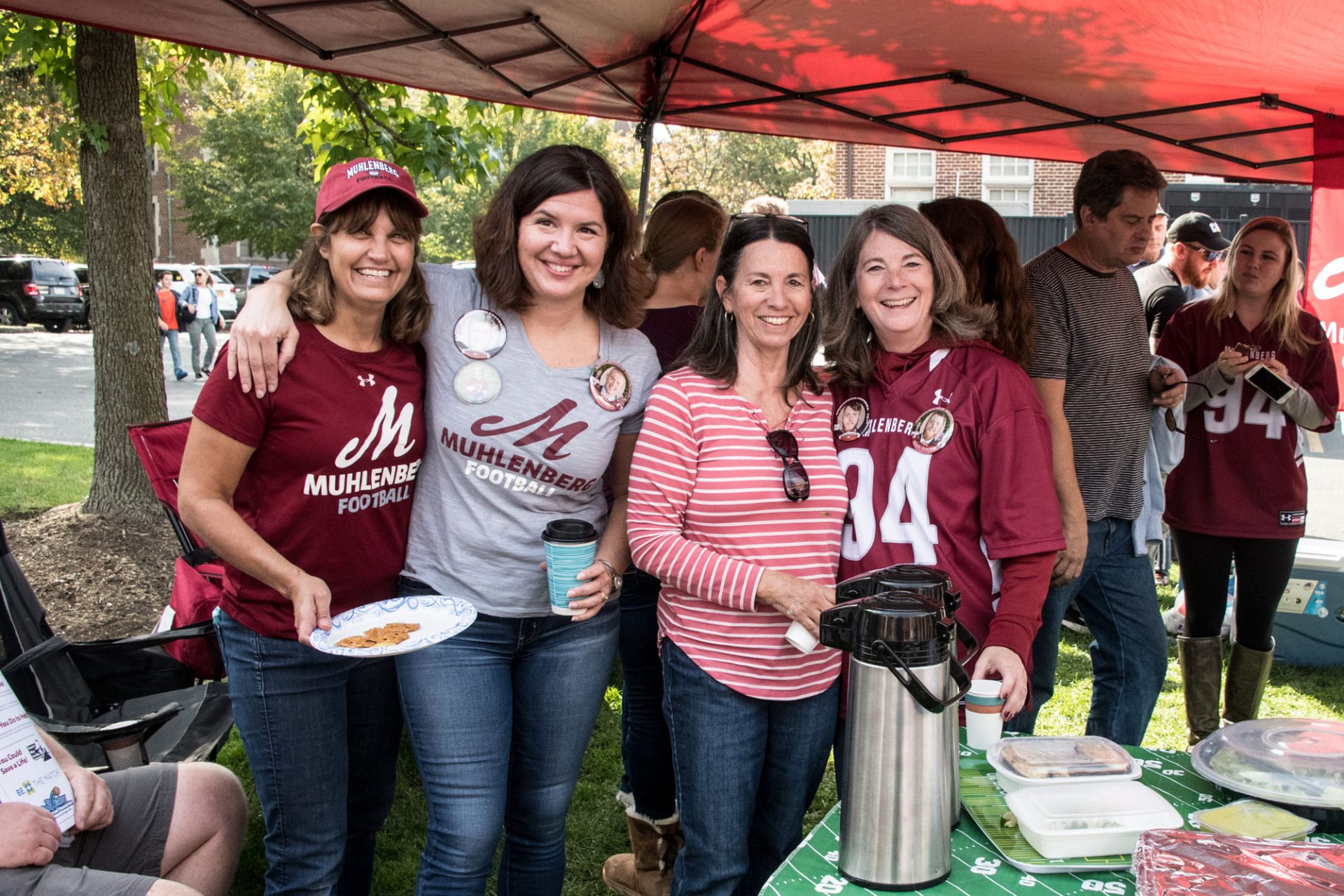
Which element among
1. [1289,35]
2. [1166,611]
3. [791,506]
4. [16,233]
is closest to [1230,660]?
[1166,611]

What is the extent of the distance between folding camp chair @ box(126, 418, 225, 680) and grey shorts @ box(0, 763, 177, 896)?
1155 mm

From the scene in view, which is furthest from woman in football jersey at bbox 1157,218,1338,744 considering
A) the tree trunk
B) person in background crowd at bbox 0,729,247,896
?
the tree trunk

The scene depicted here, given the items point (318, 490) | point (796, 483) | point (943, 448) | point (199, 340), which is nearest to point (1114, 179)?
point (943, 448)

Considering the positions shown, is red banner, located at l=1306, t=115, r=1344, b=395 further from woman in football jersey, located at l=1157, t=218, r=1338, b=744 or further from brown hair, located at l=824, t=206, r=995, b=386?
brown hair, located at l=824, t=206, r=995, b=386

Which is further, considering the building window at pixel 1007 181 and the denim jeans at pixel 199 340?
the building window at pixel 1007 181

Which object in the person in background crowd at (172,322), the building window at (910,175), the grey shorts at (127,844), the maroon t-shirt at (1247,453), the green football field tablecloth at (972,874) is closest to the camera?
the green football field tablecloth at (972,874)

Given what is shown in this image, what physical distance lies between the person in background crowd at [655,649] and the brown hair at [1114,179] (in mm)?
1143

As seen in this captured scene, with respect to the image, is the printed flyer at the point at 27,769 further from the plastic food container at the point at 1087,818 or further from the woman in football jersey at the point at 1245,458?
the woman in football jersey at the point at 1245,458

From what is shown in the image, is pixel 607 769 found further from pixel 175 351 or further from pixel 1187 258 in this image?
pixel 175 351

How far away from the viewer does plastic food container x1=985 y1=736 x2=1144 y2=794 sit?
1.72 meters

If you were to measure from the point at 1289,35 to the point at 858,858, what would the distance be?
279 centimetres

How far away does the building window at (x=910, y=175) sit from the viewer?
2622 cm

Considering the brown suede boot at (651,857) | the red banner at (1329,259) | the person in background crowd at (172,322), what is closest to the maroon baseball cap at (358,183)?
the brown suede boot at (651,857)

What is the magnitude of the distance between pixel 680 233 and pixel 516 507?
54.2 inches
